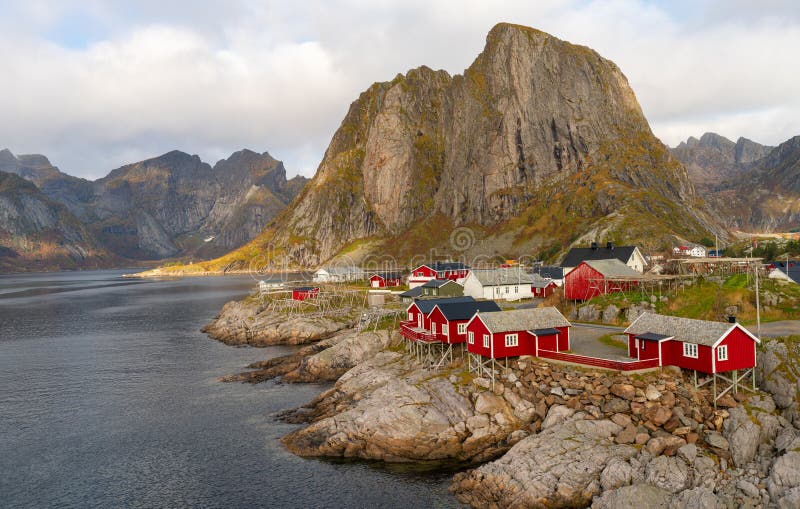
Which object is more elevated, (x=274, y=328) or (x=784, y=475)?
(x=274, y=328)

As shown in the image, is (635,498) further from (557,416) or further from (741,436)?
(557,416)

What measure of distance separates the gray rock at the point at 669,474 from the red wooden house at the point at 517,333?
55.4 ft

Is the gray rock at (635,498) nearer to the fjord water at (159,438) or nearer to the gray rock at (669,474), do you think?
the gray rock at (669,474)

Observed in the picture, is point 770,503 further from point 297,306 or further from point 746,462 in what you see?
point 297,306

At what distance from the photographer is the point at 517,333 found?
4916 cm

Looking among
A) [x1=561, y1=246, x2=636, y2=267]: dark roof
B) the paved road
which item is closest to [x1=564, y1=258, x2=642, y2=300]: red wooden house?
the paved road

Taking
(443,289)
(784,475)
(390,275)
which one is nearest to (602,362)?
(784,475)

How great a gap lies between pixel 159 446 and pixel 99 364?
43.0 meters

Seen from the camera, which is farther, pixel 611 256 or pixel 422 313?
pixel 611 256

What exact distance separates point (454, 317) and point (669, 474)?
27.3 m

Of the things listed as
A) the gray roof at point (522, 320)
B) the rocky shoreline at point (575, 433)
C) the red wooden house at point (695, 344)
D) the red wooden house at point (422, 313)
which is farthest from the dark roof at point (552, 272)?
the red wooden house at point (695, 344)

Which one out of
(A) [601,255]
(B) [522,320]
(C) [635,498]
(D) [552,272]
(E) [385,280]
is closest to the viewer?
(C) [635,498]

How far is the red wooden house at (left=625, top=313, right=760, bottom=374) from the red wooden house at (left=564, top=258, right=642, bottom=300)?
943 inches

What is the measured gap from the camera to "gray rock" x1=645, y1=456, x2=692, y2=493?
31377 millimetres
